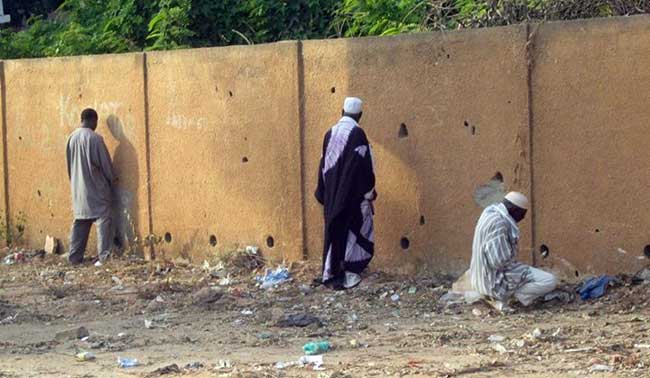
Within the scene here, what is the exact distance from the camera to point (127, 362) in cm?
783

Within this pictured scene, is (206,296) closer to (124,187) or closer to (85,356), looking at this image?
(85,356)

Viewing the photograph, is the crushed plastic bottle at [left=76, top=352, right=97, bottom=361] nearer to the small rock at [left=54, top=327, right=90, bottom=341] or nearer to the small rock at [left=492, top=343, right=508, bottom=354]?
the small rock at [left=54, top=327, right=90, bottom=341]

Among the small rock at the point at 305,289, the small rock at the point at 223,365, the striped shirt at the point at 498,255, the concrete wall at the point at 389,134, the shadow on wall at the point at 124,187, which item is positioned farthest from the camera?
the shadow on wall at the point at 124,187

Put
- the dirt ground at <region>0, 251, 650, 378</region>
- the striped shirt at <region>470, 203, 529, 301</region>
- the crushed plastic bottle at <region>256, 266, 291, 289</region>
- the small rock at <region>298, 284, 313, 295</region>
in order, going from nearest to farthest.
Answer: the dirt ground at <region>0, 251, 650, 378</region>, the striped shirt at <region>470, 203, 529, 301</region>, the small rock at <region>298, 284, 313, 295</region>, the crushed plastic bottle at <region>256, 266, 291, 289</region>

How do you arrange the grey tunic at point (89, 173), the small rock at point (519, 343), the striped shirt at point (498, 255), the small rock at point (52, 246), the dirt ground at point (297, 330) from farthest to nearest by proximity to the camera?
the small rock at point (52, 246) < the grey tunic at point (89, 173) < the striped shirt at point (498, 255) < the small rock at point (519, 343) < the dirt ground at point (297, 330)

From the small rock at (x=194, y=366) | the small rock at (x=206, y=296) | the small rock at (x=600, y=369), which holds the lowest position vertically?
the small rock at (x=194, y=366)

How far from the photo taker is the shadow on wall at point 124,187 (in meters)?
12.6

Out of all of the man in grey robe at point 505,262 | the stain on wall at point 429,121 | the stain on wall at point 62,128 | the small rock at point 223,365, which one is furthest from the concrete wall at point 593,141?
the stain on wall at point 62,128

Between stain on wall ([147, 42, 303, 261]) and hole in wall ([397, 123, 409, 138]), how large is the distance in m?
1.09

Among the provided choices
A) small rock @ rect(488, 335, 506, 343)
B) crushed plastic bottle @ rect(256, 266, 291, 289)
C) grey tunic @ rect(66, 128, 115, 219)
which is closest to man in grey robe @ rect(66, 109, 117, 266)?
grey tunic @ rect(66, 128, 115, 219)

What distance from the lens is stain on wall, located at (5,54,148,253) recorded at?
12523 millimetres

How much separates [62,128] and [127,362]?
232 inches

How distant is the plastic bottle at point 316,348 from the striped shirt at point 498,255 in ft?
4.48

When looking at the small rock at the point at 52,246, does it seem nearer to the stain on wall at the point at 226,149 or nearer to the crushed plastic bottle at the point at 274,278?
the stain on wall at the point at 226,149
